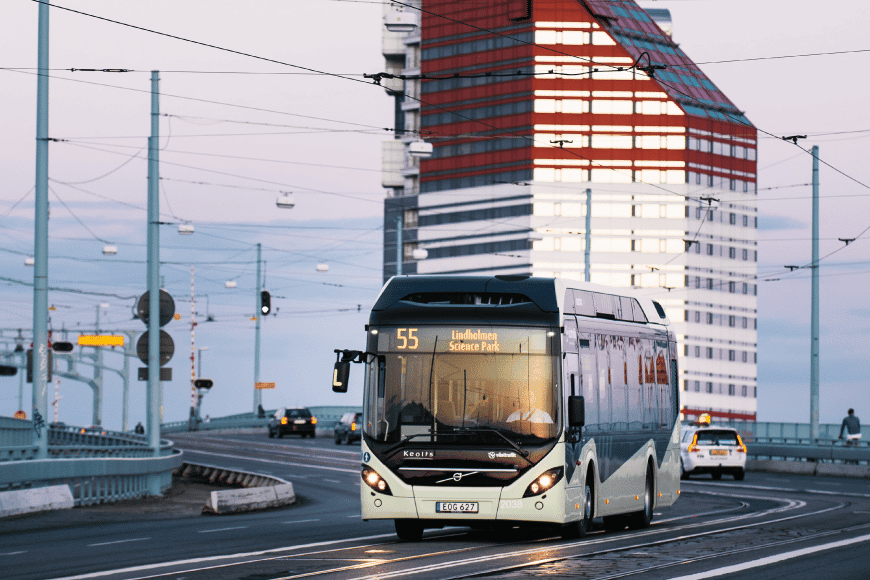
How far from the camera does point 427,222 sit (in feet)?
531

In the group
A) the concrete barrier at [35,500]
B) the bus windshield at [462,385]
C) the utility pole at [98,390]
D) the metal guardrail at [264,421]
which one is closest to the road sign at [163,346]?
the concrete barrier at [35,500]

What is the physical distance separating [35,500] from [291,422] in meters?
51.5

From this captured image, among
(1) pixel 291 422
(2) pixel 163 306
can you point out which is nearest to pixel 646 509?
(2) pixel 163 306

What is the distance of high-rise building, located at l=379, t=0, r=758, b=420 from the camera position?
149250 mm

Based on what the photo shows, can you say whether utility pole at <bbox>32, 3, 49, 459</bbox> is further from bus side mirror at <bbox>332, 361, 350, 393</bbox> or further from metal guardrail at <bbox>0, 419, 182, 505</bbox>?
bus side mirror at <bbox>332, 361, 350, 393</bbox>

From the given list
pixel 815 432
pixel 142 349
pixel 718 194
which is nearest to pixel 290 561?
pixel 142 349

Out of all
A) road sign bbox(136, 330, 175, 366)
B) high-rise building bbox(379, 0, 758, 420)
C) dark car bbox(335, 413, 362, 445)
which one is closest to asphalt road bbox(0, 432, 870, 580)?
road sign bbox(136, 330, 175, 366)

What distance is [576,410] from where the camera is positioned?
642 inches

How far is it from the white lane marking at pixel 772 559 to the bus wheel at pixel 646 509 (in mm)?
3375

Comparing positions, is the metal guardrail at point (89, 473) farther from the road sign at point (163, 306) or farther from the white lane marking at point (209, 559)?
the white lane marking at point (209, 559)

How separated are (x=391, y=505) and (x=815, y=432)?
117 ft

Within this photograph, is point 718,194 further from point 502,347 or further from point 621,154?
point 502,347

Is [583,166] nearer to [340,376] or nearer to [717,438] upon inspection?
[717,438]

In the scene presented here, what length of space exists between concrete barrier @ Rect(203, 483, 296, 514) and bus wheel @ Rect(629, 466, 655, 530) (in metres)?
7.95
